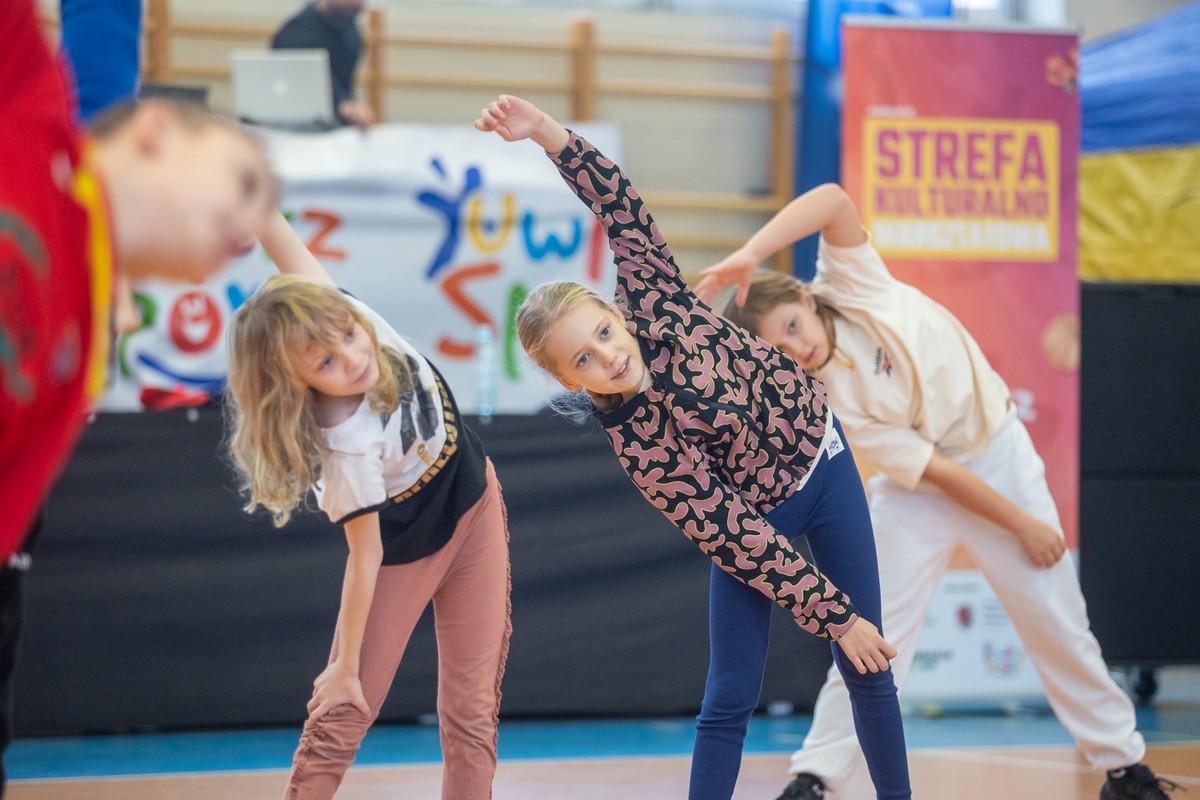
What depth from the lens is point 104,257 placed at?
0.94m

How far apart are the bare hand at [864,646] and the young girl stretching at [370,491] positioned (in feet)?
2.00

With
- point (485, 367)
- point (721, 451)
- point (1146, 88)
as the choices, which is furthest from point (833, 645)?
point (1146, 88)

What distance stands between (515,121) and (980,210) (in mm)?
2612

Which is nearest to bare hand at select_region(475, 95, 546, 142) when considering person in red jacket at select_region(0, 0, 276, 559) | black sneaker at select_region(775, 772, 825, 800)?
person in red jacket at select_region(0, 0, 276, 559)

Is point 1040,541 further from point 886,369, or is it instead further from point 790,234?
point 790,234

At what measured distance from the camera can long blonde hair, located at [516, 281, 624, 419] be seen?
6.46 feet

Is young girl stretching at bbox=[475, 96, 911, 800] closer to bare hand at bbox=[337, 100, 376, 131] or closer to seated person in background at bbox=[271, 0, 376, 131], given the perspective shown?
bare hand at bbox=[337, 100, 376, 131]

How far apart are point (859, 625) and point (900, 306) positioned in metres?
0.84

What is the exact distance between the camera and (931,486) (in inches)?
106

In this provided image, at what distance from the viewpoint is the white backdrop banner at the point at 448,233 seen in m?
5.11

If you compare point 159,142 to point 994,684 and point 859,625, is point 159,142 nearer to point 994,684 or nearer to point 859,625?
point 859,625

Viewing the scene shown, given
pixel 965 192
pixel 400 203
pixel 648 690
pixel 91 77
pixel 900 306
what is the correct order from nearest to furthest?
pixel 91 77 → pixel 900 306 → pixel 648 690 → pixel 965 192 → pixel 400 203

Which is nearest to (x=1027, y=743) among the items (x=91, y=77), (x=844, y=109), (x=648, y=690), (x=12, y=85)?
(x=648, y=690)

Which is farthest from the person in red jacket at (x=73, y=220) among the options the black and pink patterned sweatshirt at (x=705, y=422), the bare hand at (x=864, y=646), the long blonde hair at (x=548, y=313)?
the bare hand at (x=864, y=646)
